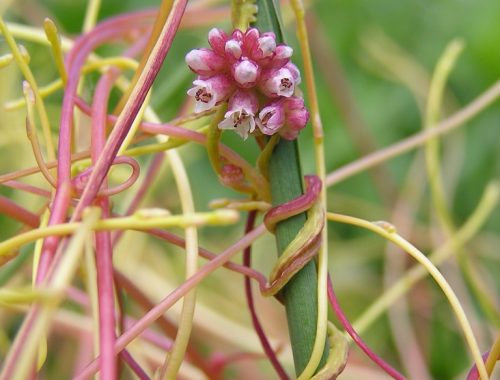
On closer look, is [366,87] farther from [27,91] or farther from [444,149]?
[27,91]

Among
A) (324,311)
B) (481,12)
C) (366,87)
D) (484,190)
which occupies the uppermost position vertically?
(481,12)

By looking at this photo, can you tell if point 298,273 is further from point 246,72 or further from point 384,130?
point 384,130

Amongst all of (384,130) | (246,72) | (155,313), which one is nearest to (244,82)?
(246,72)

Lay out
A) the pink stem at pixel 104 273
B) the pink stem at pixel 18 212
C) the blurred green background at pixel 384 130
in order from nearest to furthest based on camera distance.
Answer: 1. the pink stem at pixel 104 273
2. the pink stem at pixel 18 212
3. the blurred green background at pixel 384 130

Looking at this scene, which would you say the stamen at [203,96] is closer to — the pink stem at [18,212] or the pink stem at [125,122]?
the pink stem at [125,122]

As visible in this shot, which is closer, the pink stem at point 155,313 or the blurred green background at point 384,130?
the pink stem at point 155,313

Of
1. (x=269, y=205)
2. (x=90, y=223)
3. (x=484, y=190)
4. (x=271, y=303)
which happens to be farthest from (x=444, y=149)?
(x=90, y=223)

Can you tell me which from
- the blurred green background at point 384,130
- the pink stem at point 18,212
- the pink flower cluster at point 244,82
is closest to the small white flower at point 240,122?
the pink flower cluster at point 244,82

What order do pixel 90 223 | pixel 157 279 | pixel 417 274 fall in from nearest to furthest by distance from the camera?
1. pixel 90 223
2. pixel 417 274
3. pixel 157 279
